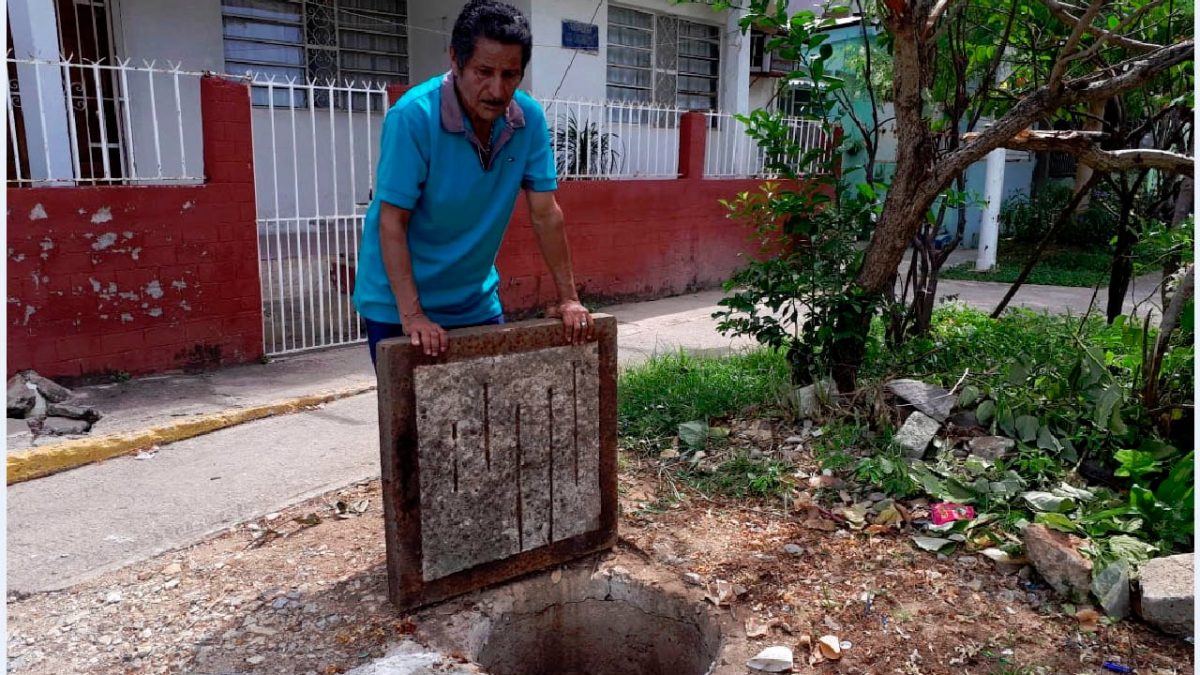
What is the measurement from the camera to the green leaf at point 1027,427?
350cm

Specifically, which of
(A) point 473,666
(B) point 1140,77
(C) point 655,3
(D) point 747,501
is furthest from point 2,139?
(C) point 655,3

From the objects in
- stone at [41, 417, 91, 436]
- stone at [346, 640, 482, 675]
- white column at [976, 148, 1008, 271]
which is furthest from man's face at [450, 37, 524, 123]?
white column at [976, 148, 1008, 271]

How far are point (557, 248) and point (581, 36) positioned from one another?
7.23 m

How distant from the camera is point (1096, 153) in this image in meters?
3.70

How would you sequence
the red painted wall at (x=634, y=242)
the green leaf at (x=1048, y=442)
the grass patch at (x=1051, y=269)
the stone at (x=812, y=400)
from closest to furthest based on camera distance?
the green leaf at (x=1048, y=442)
the stone at (x=812, y=400)
the red painted wall at (x=634, y=242)
the grass patch at (x=1051, y=269)

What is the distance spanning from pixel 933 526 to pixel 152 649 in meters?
2.52

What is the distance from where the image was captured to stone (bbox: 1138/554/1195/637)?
246cm

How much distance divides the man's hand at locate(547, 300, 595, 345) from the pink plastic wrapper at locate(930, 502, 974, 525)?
1423 millimetres

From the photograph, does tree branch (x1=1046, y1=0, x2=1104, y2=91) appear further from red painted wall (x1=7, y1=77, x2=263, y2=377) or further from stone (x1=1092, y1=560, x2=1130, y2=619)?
red painted wall (x1=7, y1=77, x2=263, y2=377)

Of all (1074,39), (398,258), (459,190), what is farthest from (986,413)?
(398,258)

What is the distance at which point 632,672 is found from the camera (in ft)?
9.53

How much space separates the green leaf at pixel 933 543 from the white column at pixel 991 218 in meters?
8.66

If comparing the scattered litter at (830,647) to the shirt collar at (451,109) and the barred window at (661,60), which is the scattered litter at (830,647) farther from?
the barred window at (661,60)

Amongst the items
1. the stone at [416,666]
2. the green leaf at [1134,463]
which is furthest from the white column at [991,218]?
the stone at [416,666]
